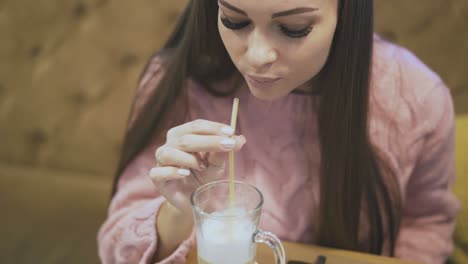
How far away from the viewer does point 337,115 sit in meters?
0.87

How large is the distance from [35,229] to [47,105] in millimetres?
414

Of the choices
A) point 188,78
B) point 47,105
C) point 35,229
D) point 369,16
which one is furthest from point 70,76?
point 369,16

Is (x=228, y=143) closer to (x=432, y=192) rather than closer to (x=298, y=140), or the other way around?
(x=298, y=140)

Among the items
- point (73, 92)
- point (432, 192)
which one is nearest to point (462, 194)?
point (432, 192)

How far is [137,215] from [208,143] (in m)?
0.31

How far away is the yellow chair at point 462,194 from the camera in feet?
4.00

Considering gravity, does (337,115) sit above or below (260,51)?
below

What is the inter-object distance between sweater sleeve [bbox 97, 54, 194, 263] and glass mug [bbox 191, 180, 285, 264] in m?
0.18

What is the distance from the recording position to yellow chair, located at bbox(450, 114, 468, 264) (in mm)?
1219

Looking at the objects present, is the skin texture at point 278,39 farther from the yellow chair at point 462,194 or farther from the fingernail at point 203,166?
the yellow chair at point 462,194

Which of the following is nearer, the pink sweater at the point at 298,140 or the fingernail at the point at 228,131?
the fingernail at the point at 228,131

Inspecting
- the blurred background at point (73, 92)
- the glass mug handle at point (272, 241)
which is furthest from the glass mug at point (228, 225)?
the blurred background at point (73, 92)

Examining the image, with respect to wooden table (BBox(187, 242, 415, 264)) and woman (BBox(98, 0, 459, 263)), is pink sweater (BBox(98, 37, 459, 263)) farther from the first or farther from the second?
wooden table (BBox(187, 242, 415, 264))

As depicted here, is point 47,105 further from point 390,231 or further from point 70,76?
point 390,231
